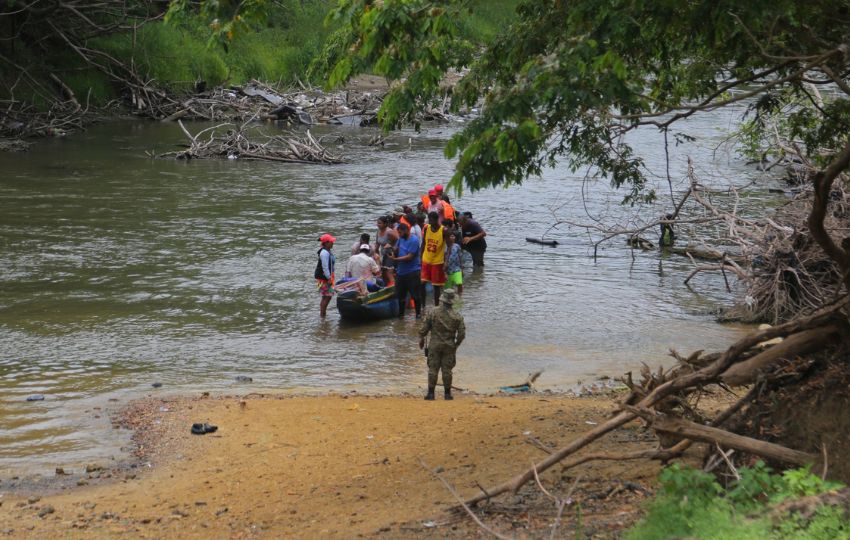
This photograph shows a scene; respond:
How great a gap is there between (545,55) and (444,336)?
4.31 meters

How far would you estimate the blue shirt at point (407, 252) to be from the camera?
15672mm

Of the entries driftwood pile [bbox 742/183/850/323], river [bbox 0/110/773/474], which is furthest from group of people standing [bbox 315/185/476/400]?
driftwood pile [bbox 742/183/850/323]

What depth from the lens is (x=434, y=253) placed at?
1594cm

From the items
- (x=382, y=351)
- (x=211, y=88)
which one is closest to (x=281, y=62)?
(x=211, y=88)

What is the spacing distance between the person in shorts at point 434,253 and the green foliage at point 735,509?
8.89 metres

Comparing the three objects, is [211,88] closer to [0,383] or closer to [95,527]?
[0,383]

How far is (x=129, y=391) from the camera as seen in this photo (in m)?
12.7

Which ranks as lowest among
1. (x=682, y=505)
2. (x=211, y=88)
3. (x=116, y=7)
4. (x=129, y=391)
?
(x=129, y=391)

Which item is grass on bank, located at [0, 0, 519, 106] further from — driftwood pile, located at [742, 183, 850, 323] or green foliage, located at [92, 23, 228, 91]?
driftwood pile, located at [742, 183, 850, 323]

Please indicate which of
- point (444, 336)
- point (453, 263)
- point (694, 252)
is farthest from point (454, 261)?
point (694, 252)

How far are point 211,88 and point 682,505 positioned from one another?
141 ft

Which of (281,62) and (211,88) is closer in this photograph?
(211,88)

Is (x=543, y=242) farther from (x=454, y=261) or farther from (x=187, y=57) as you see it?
(x=187, y=57)

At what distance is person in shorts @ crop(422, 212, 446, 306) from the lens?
617 inches
